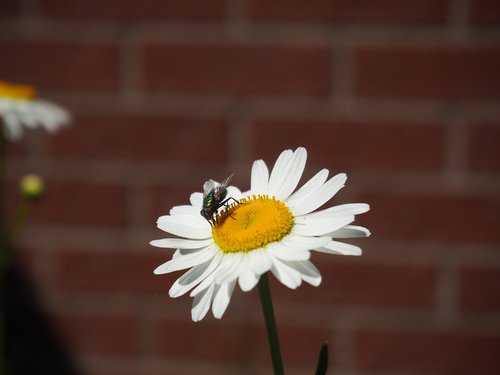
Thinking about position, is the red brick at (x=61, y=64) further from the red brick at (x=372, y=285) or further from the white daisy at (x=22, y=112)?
the red brick at (x=372, y=285)

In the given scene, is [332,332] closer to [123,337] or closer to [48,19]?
[123,337]

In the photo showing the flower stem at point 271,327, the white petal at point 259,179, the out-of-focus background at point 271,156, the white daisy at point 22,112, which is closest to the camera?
the flower stem at point 271,327

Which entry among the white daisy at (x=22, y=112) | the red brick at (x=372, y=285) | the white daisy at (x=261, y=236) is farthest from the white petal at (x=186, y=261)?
the red brick at (x=372, y=285)

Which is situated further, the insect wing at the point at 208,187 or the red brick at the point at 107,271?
the red brick at the point at 107,271

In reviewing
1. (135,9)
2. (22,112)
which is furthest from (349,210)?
(135,9)

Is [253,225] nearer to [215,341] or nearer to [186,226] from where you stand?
[186,226]

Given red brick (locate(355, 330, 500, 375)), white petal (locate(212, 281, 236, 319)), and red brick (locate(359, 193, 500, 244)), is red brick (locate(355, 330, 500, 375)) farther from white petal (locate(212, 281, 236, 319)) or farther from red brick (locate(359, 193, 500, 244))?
white petal (locate(212, 281, 236, 319))
